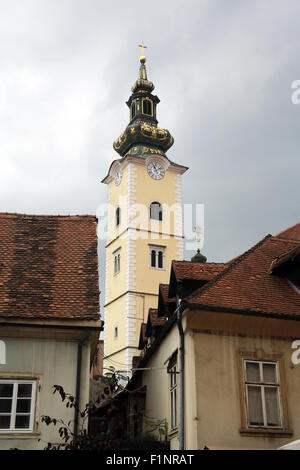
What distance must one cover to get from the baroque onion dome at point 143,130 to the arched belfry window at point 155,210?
419cm

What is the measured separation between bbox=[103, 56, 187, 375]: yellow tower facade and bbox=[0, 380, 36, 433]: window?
101 feet

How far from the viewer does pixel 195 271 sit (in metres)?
16.5

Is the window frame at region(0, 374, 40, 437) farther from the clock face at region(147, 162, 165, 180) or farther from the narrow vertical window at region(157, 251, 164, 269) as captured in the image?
the clock face at region(147, 162, 165, 180)

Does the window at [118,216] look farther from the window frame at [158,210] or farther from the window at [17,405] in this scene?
the window at [17,405]

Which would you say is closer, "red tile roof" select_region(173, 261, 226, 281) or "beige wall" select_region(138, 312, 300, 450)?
"beige wall" select_region(138, 312, 300, 450)

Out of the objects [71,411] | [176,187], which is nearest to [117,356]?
[176,187]

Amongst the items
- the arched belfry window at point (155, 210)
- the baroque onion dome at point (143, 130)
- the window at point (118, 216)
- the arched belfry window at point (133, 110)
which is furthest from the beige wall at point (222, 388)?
the arched belfry window at point (133, 110)

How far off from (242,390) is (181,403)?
138 centimetres

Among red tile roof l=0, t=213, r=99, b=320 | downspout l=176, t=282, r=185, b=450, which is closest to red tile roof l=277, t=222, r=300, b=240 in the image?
red tile roof l=0, t=213, r=99, b=320

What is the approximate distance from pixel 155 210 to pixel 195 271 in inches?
1321

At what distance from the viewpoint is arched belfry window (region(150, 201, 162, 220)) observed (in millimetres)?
49625

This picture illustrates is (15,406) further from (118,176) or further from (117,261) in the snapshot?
(118,176)
